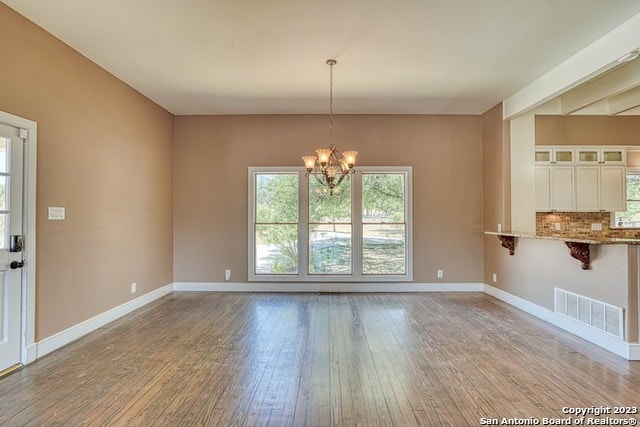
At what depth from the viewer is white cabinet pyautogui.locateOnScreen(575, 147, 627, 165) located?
5.69 metres

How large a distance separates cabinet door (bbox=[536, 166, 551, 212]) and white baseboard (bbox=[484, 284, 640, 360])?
1.57m

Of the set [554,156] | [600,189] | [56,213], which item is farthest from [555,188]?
[56,213]

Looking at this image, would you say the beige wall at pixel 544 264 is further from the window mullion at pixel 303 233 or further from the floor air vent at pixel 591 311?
the window mullion at pixel 303 233

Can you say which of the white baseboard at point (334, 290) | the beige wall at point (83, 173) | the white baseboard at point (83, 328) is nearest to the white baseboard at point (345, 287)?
the white baseboard at point (334, 290)

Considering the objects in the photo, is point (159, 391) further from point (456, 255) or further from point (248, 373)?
point (456, 255)

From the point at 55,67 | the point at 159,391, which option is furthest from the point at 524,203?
the point at 55,67

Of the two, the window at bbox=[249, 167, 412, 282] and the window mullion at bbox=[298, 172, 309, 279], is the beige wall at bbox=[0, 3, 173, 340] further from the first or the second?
the window mullion at bbox=[298, 172, 309, 279]

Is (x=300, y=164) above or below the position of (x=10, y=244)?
above

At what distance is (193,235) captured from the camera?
245 inches

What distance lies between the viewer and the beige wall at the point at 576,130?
19.0ft

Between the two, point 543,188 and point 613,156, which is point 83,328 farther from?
point 613,156

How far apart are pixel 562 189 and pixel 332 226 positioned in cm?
385

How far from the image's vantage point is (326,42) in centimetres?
362

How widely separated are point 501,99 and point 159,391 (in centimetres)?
591
